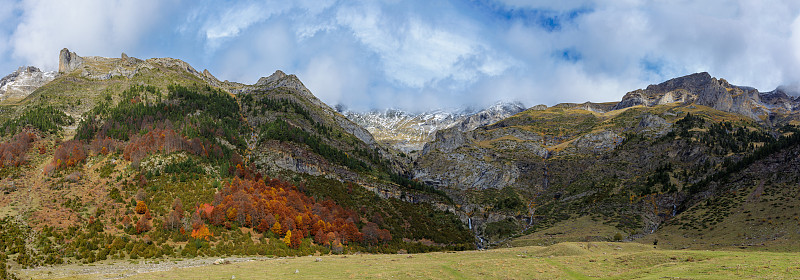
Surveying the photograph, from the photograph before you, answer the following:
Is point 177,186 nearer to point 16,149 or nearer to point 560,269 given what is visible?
point 16,149

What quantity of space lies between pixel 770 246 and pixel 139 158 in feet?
462

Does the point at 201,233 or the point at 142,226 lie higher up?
the point at 142,226

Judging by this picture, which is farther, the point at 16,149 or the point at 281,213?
the point at 281,213

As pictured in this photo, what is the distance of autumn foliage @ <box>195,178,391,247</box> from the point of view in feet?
320

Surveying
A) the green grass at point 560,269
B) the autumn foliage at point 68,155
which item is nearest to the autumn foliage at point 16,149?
the autumn foliage at point 68,155

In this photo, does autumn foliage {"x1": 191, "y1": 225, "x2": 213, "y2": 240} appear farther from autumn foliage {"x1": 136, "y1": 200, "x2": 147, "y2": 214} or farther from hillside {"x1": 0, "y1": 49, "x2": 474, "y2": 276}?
autumn foliage {"x1": 136, "y1": 200, "x2": 147, "y2": 214}

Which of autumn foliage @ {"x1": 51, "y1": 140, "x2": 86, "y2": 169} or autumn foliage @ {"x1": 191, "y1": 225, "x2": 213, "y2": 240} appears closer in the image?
autumn foliage @ {"x1": 191, "y1": 225, "x2": 213, "y2": 240}

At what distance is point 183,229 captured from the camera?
8700 cm

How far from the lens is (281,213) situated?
106250 mm

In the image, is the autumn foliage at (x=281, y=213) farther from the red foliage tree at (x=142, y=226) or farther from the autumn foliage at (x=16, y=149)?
the autumn foliage at (x=16, y=149)

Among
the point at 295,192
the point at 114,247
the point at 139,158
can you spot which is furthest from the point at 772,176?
the point at 139,158

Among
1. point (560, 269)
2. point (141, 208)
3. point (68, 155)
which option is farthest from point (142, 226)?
point (560, 269)

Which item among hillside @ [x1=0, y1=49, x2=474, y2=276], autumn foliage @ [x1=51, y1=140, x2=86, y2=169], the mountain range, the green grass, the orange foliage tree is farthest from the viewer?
autumn foliage @ [x1=51, y1=140, x2=86, y2=169]

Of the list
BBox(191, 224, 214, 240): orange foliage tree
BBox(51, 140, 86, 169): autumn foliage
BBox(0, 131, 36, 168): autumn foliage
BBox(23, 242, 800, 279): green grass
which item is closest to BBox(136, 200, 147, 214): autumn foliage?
BBox(191, 224, 214, 240): orange foliage tree
